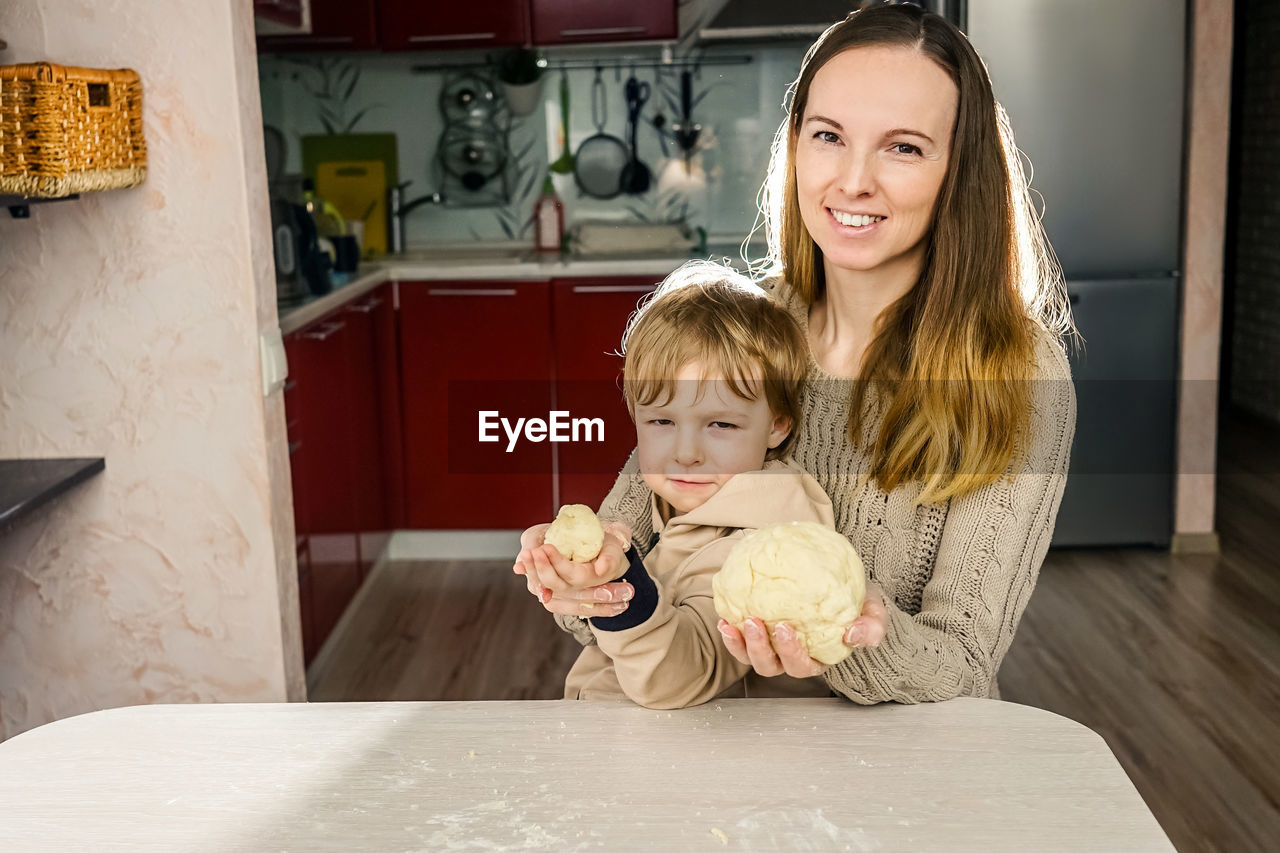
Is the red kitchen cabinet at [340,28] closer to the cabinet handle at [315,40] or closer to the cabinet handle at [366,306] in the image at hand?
the cabinet handle at [315,40]

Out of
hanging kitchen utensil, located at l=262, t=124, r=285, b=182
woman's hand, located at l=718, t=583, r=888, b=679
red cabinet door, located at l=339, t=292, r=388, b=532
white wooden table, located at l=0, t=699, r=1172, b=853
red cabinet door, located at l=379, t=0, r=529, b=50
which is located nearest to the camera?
white wooden table, located at l=0, t=699, r=1172, b=853

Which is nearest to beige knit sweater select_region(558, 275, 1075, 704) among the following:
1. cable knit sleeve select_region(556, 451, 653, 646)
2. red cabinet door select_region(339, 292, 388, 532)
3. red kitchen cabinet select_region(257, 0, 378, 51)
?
cable knit sleeve select_region(556, 451, 653, 646)

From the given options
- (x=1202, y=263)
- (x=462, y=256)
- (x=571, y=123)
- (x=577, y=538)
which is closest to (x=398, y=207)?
(x=462, y=256)

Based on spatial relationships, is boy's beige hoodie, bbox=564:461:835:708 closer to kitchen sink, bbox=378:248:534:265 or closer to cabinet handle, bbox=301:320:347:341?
cabinet handle, bbox=301:320:347:341

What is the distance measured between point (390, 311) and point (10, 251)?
1.52m

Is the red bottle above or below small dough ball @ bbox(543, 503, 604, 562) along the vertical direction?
above

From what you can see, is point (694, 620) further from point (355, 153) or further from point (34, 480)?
point (355, 153)

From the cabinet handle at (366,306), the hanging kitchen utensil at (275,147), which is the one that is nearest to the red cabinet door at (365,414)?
the cabinet handle at (366,306)

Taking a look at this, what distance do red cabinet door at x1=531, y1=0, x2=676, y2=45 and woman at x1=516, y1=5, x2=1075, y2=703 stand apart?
257 centimetres

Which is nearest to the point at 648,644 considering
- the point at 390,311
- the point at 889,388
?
the point at 889,388

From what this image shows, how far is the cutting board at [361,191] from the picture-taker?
4.12m

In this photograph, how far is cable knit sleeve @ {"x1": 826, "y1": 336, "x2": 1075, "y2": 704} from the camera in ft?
3.56

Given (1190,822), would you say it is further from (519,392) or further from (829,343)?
(519,392)

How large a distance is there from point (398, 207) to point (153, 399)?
211 cm
